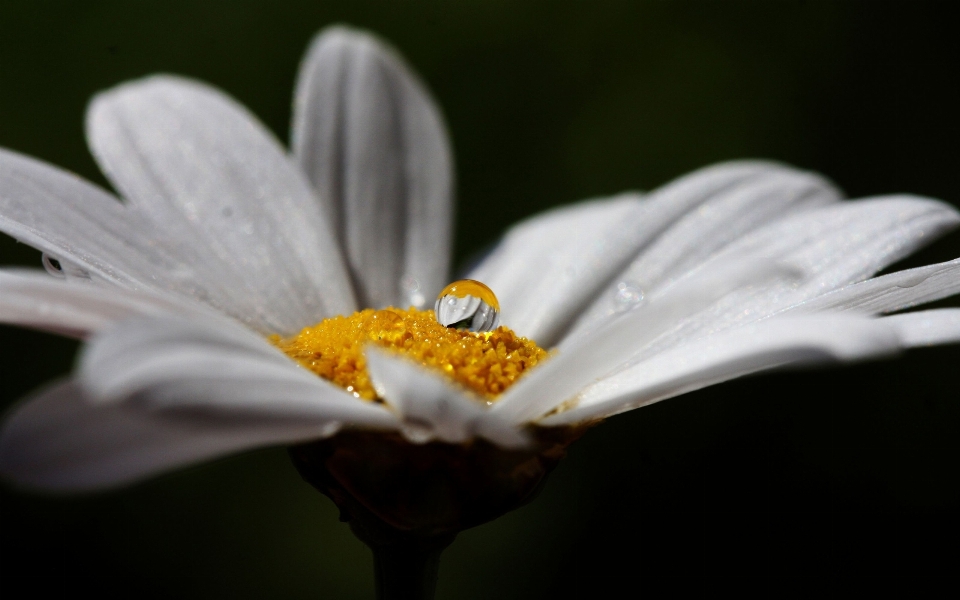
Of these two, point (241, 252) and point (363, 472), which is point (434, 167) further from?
point (363, 472)

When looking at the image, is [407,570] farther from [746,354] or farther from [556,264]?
[556,264]

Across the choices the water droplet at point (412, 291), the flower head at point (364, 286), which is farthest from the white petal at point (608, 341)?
the water droplet at point (412, 291)

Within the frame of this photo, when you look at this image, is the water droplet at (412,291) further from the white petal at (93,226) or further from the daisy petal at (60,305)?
the daisy petal at (60,305)

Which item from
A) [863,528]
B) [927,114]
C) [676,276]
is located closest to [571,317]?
[676,276]

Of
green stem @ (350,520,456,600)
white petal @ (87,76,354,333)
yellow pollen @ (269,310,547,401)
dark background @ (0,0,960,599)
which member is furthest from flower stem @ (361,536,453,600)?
dark background @ (0,0,960,599)

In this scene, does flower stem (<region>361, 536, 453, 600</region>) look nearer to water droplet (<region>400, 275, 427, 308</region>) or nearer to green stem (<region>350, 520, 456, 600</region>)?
green stem (<region>350, 520, 456, 600</region>)

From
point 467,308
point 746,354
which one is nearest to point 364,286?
point 467,308

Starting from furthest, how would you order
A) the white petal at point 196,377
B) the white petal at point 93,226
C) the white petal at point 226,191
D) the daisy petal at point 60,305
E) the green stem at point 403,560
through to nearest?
1. the white petal at point 226,191
2. the white petal at point 93,226
3. the green stem at point 403,560
4. the daisy petal at point 60,305
5. the white petal at point 196,377
